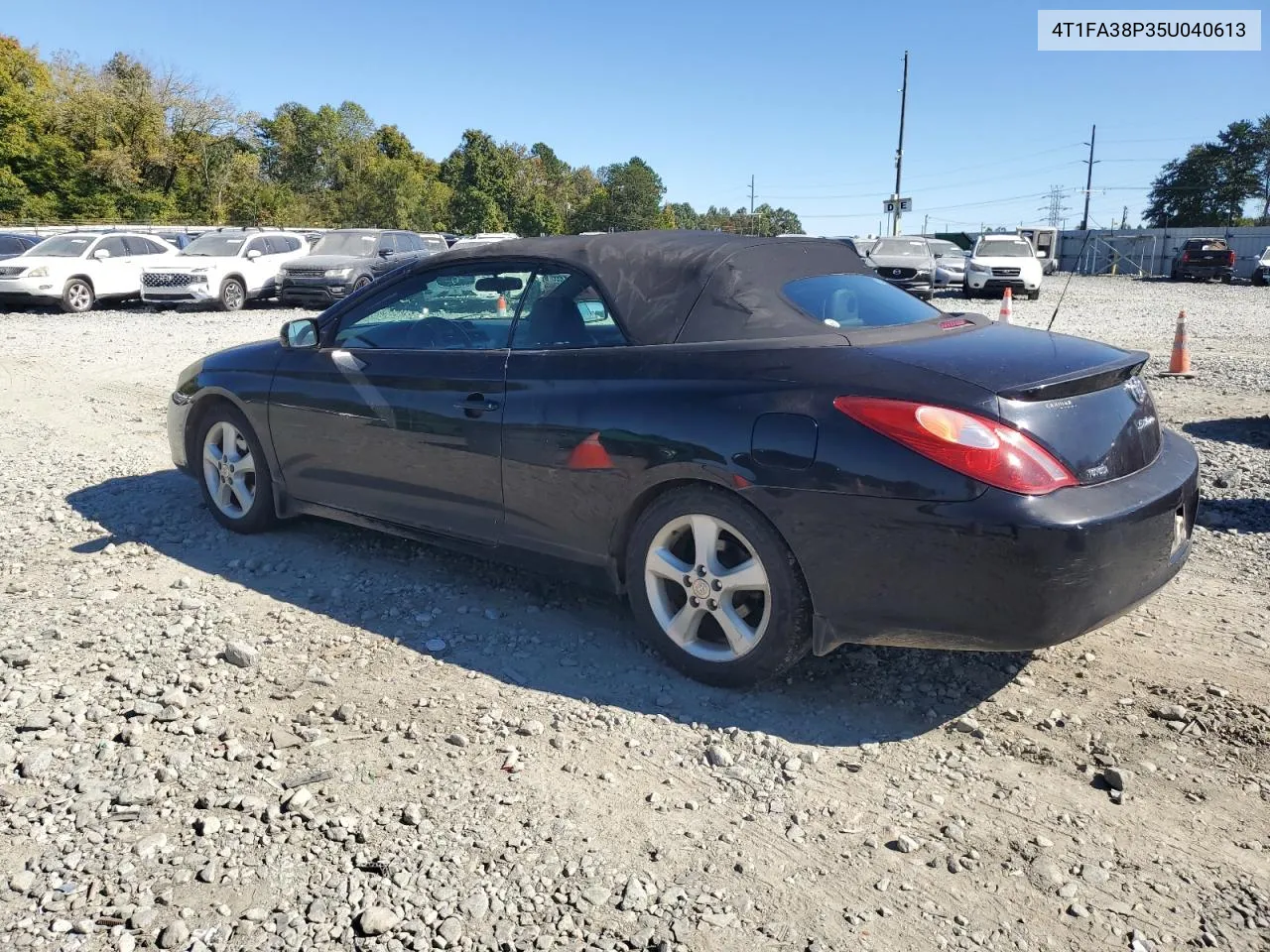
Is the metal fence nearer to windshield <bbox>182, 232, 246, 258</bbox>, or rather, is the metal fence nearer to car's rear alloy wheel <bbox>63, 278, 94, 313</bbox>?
windshield <bbox>182, 232, 246, 258</bbox>

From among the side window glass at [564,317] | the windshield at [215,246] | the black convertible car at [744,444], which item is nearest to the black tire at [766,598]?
the black convertible car at [744,444]

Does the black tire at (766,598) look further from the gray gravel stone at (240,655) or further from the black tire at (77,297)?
the black tire at (77,297)

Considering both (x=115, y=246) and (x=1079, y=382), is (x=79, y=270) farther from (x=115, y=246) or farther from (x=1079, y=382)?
(x=1079, y=382)

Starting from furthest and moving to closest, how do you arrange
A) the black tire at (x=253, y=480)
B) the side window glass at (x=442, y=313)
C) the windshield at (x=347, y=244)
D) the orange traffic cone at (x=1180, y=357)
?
the windshield at (x=347, y=244), the orange traffic cone at (x=1180, y=357), the black tire at (x=253, y=480), the side window glass at (x=442, y=313)

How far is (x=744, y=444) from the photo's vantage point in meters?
3.33

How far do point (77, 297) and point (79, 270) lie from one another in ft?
1.73

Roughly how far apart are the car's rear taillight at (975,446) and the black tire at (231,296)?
2027 centimetres

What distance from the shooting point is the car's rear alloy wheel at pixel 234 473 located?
202 inches

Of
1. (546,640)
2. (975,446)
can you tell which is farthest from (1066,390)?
(546,640)

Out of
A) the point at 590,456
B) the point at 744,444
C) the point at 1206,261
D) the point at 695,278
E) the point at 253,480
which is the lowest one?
the point at 253,480

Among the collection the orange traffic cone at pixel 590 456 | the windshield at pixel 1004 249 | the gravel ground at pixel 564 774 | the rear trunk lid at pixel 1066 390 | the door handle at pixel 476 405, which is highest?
the windshield at pixel 1004 249

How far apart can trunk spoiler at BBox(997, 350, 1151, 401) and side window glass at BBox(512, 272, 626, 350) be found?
4.75ft

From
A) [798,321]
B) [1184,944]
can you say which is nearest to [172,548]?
[798,321]

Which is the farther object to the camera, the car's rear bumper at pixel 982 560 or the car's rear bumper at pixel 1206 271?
the car's rear bumper at pixel 1206 271
